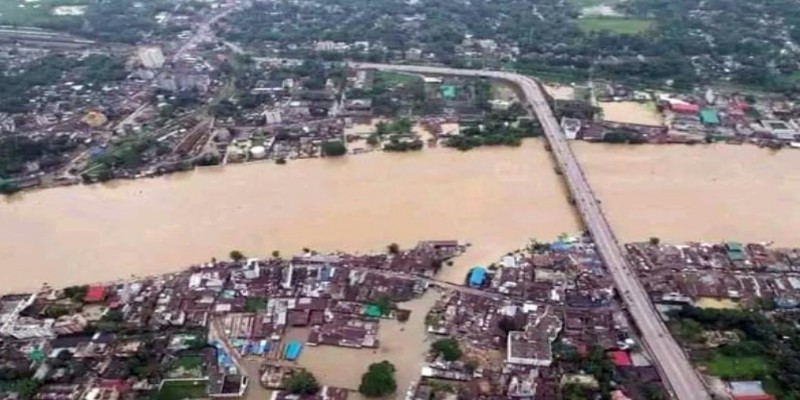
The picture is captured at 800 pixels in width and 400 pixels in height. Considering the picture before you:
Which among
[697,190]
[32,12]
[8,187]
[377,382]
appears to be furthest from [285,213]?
[32,12]

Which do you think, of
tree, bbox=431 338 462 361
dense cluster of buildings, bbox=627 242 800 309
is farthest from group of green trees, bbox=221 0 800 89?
tree, bbox=431 338 462 361

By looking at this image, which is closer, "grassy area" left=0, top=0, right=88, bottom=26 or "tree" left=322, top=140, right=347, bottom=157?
"tree" left=322, top=140, right=347, bottom=157

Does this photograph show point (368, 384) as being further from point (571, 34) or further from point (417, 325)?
point (571, 34)

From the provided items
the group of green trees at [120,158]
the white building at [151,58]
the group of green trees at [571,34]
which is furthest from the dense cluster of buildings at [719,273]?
the white building at [151,58]

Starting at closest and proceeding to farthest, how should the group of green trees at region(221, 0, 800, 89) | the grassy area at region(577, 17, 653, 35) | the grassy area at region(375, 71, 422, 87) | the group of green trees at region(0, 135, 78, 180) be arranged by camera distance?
the group of green trees at region(0, 135, 78, 180), the grassy area at region(375, 71, 422, 87), the group of green trees at region(221, 0, 800, 89), the grassy area at region(577, 17, 653, 35)

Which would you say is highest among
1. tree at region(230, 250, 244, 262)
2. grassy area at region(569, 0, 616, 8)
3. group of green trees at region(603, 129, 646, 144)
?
grassy area at region(569, 0, 616, 8)

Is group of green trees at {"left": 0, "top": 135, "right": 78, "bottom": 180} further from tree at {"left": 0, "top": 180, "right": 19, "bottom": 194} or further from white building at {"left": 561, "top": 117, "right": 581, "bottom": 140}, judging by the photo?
white building at {"left": 561, "top": 117, "right": 581, "bottom": 140}
